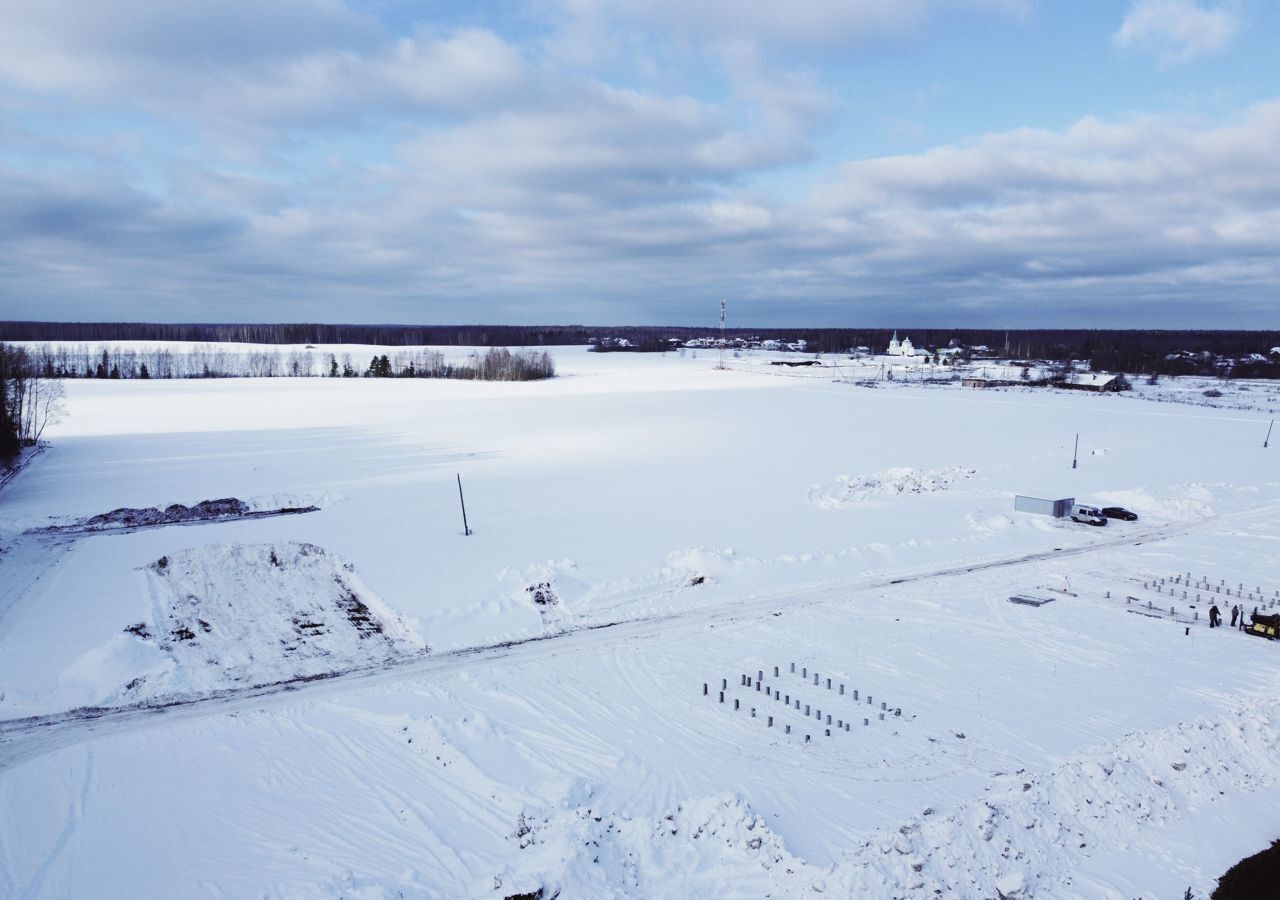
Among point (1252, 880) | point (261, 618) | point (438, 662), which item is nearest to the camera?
point (1252, 880)

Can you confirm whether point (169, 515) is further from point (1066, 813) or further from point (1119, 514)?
point (1119, 514)

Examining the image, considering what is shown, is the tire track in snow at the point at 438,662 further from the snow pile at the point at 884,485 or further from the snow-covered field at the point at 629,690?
the snow pile at the point at 884,485

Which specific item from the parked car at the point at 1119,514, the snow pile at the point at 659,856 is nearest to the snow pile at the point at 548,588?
the snow pile at the point at 659,856

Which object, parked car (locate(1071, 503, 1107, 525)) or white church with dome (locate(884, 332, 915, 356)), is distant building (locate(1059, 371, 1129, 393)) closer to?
parked car (locate(1071, 503, 1107, 525))

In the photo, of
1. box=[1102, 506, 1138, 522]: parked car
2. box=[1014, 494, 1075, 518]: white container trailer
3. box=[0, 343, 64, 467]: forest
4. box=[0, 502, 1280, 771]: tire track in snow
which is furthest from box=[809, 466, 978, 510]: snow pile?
box=[0, 343, 64, 467]: forest

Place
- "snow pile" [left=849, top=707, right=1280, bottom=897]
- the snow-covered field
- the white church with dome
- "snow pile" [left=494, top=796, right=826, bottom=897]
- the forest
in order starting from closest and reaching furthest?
1. "snow pile" [left=494, top=796, right=826, bottom=897]
2. "snow pile" [left=849, top=707, right=1280, bottom=897]
3. the snow-covered field
4. the forest
5. the white church with dome

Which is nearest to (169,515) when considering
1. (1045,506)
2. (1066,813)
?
(1066,813)
